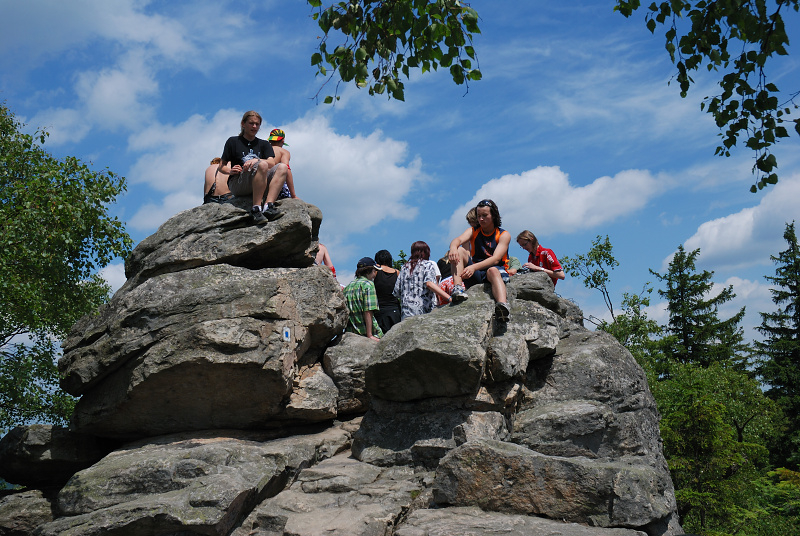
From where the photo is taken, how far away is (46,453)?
31.4ft

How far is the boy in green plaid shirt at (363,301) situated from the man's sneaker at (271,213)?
176cm

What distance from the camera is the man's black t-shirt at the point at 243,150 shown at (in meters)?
10.3

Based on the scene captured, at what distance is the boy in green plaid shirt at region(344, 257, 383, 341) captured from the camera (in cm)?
1078

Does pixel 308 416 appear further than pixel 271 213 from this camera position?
No

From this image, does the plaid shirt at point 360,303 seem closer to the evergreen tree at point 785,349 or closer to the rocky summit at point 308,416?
the rocky summit at point 308,416

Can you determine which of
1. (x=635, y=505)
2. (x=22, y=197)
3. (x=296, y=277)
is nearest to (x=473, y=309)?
(x=296, y=277)

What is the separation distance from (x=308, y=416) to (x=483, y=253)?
147 inches

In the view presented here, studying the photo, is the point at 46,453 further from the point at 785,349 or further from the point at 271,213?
the point at 785,349

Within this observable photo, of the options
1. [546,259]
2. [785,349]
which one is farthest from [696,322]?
[546,259]

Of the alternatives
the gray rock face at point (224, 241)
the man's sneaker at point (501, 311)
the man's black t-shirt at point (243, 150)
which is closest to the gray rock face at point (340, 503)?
the man's sneaker at point (501, 311)

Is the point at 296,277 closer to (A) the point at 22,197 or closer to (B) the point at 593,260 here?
(A) the point at 22,197

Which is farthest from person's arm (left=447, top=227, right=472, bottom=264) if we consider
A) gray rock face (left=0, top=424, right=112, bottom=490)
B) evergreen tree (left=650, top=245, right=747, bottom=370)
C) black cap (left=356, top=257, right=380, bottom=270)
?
evergreen tree (left=650, top=245, right=747, bottom=370)

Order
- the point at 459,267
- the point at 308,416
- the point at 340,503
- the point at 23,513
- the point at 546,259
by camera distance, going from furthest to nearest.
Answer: the point at 546,259 → the point at 459,267 → the point at 308,416 → the point at 23,513 → the point at 340,503

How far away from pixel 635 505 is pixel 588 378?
10.3 ft
